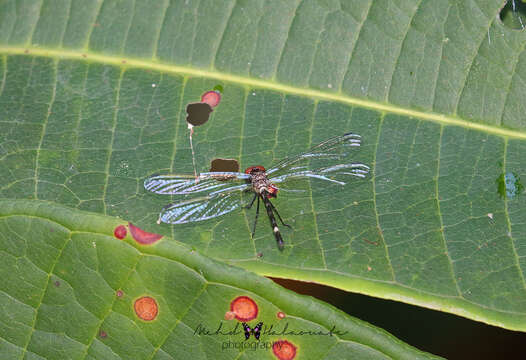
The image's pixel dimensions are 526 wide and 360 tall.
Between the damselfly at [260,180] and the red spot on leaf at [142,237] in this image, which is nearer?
the red spot on leaf at [142,237]

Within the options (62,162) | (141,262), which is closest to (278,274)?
(141,262)

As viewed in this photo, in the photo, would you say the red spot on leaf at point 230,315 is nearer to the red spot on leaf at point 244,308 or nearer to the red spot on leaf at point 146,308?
the red spot on leaf at point 244,308

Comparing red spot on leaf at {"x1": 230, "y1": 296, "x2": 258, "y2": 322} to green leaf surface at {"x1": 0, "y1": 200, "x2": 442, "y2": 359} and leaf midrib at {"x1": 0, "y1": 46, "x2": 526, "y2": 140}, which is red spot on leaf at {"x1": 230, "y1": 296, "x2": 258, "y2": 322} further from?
leaf midrib at {"x1": 0, "y1": 46, "x2": 526, "y2": 140}

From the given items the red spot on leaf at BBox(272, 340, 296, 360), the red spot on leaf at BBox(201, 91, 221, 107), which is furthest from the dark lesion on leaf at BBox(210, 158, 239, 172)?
the red spot on leaf at BBox(272, 340, 296, 360)

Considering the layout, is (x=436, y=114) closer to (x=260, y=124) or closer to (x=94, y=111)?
(x=260, y=124)

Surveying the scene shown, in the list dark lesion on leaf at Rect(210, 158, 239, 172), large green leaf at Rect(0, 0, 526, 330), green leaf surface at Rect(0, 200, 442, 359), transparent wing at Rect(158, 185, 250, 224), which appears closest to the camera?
green leaf surface at Rect(0, 200, 442, 359)

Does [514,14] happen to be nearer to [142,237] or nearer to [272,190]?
[272,190]

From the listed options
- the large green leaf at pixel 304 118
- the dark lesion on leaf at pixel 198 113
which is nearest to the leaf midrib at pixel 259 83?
the large green leaf at pixel 304 118
